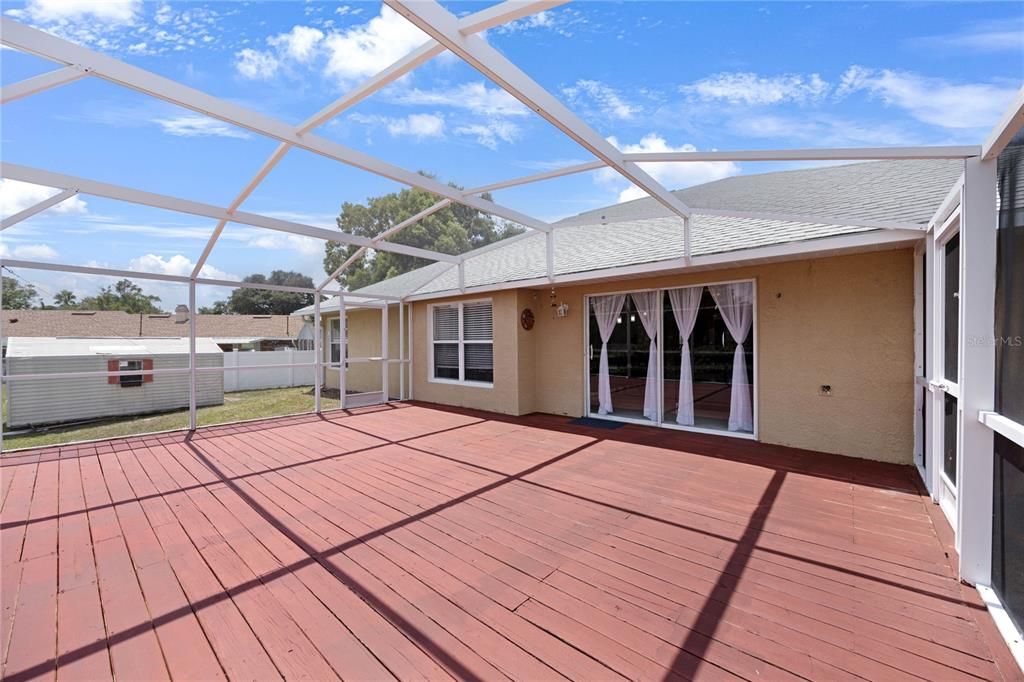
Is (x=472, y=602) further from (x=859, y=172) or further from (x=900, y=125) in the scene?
(x=859, y=172)

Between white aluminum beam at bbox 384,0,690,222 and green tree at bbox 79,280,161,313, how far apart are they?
32.3m

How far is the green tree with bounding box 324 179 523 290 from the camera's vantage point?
1012 inches

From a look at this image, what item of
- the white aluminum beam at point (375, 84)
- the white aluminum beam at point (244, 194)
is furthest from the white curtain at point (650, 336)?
the white aluminum beam at point (244, 194)

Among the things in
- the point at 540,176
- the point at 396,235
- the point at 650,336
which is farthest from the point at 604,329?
the point at 396,235

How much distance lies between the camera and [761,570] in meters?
2.47

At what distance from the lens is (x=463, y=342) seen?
8570 mm

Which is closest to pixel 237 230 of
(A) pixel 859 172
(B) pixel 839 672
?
(B) pixel 839 672

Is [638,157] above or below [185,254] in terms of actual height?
above

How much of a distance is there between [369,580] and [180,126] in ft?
15.9

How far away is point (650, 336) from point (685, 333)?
52cm

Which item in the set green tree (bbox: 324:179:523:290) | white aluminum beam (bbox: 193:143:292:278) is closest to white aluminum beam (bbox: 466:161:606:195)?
white aluminum beam (bbox: 193:143:292:278)

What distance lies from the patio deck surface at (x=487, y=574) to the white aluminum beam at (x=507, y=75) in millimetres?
2906

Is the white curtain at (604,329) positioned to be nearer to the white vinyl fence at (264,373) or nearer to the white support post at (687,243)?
the white support post at (687,243)

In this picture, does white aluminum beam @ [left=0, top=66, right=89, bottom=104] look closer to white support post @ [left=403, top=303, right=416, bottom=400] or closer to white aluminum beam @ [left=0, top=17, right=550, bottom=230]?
white aluminum beam @ [left=0, top=17, right=550, bottom=230]
